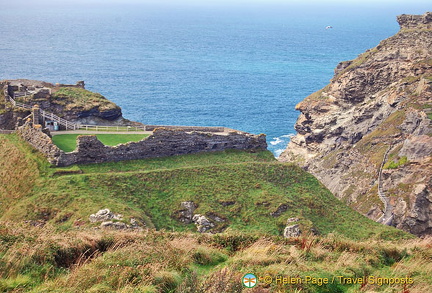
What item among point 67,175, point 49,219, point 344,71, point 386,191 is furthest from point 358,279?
point 344,71

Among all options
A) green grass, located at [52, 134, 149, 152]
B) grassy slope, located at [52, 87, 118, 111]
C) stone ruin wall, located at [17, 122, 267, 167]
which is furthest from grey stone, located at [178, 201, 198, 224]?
grassy slope, located at [52, 87, 118, 111]

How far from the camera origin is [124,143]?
1790 inches

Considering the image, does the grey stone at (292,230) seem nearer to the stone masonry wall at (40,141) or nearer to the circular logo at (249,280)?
the stone masonry wall at (40,141)

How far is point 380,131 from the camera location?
8500 centimetres

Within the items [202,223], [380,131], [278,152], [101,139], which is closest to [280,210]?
[202,223]

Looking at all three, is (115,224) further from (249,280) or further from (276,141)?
(276,141)

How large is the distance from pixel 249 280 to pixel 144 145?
28.6 metres

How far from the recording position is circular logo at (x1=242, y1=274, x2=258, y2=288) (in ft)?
57.9

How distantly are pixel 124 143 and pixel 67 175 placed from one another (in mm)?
7027

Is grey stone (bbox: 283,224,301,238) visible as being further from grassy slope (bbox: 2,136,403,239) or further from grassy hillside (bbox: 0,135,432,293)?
grassy hillside (bbox: 0,135,432,293)

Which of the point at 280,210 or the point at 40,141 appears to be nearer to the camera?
the point at 280,210

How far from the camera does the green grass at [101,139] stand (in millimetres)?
44688

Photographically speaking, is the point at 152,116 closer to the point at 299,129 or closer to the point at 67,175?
the point at 299,129

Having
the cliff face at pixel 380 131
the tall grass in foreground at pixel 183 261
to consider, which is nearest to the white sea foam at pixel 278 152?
the cliff face at pixel 380 131
